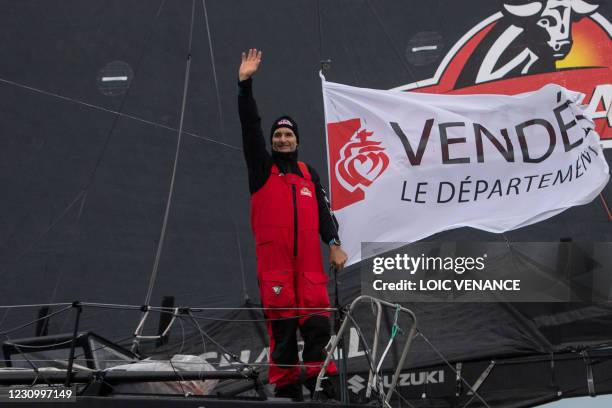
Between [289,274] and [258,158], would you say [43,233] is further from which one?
[289,274]

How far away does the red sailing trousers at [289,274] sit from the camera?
420 cm

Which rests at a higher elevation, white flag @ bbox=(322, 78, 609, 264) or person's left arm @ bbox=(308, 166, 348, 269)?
white flag @ bbox=(322, 78, 609, 264)

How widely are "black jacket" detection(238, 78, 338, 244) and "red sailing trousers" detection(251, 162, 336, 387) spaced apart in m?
0.04

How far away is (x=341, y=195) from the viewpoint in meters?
4.98

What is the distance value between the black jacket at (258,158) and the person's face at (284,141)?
0.02 meters

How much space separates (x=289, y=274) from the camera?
13.9 feet

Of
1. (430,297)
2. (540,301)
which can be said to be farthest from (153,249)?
(540,301)

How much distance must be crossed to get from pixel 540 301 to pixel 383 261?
27.9 inches

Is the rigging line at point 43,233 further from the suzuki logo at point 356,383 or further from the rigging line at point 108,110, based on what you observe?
the suzuki logo at point 356,383

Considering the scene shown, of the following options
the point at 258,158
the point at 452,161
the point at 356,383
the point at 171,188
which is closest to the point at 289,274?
the point at 258,158

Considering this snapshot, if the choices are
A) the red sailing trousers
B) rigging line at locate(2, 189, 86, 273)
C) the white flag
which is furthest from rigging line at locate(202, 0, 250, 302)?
the red sailing trousers

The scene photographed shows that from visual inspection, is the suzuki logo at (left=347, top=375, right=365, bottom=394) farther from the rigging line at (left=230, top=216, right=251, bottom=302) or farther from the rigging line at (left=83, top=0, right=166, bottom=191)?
the rigging line at (left=83, top=0, right=166, bottom=191)

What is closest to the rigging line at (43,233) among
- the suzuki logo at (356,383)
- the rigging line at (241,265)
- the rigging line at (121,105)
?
the rigging line at (121,105)

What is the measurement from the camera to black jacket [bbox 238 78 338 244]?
4266 millimetres
